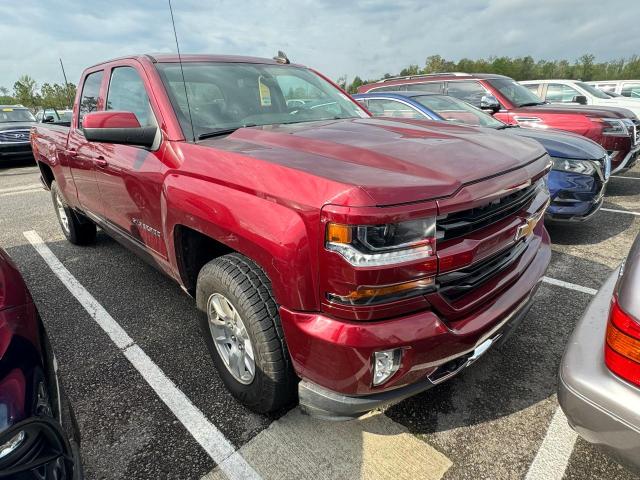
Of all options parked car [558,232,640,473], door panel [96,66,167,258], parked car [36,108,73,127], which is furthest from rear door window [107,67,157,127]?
parked car [36,108,73,127]

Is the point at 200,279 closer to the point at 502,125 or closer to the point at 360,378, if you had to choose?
the point at 360,378

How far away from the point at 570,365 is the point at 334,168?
1.16 m

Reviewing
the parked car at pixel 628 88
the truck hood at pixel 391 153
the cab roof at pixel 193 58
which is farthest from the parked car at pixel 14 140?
the parked car at pixel 628 88

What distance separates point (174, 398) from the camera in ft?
7.45

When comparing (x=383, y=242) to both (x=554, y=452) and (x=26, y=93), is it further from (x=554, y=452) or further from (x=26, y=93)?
(x=26, y=93)

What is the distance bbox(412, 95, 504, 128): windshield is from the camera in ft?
17.8

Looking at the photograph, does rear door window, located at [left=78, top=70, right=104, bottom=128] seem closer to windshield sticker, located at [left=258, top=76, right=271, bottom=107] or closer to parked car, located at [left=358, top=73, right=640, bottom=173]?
windshield sticker, located at [left=258, top=76, right=271, bottom=107]

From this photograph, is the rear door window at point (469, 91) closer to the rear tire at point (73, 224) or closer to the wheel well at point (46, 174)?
the rear tire at point (73, 224)

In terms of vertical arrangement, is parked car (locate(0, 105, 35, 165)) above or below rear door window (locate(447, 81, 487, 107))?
below

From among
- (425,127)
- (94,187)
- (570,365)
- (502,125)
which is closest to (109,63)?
(94,187)

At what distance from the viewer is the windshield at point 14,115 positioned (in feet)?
39.5

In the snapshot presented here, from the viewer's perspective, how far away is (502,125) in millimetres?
5293

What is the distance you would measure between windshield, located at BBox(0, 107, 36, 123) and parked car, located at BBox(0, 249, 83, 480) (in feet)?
44.8

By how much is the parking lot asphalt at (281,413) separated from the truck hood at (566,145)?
1.43 meters
